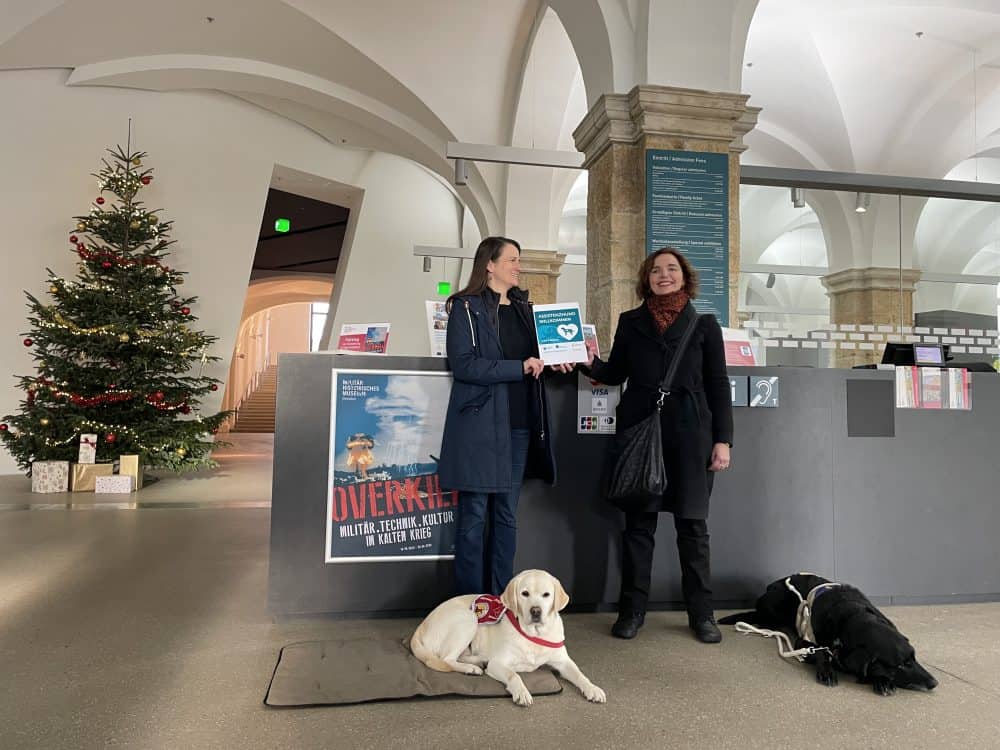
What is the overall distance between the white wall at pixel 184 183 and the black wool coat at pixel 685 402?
7848 mm

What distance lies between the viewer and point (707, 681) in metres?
2.42

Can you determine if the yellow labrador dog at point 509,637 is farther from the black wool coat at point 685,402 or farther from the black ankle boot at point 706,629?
the black wool coat at point 685,402

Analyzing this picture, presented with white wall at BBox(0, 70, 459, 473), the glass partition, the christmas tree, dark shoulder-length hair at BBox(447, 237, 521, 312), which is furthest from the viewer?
white wall at BBox(0, 70, 459, 473)

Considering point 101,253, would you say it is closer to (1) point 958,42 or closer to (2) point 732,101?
(2) point 732,101

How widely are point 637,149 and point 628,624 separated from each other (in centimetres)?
303

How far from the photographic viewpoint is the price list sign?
14.5 feet

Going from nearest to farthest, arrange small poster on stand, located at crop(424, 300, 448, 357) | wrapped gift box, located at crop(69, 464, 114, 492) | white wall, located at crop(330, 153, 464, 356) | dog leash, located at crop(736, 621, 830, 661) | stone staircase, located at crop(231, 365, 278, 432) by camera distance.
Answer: dog leash, located at crop(736, 621, 830, 661) → small poster on stand, located at crop(424, 300, 448, 357) → wrapped gift box, located at crop(69, 464, 114, 492) → white wall, located at crop(330, 153, 464, 356) → stone staircase, located at crop(231, 365, 278, 432)

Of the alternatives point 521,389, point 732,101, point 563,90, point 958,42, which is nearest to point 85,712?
point 521,389

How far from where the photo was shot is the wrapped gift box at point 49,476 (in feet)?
22.3

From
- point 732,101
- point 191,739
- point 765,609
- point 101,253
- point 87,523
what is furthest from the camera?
point 101,253

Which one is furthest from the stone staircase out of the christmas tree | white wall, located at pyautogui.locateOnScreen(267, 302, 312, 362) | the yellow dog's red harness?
the yellow dog's red harness

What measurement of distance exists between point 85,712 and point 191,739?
0.42 m

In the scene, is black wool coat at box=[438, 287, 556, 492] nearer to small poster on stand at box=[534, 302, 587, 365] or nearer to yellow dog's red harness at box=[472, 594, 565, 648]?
small poster on stand at box=[534, 302, 587, 365]

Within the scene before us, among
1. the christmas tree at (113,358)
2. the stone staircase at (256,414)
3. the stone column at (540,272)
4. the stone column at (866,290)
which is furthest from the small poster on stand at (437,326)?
the stone staircase at (256,414)
